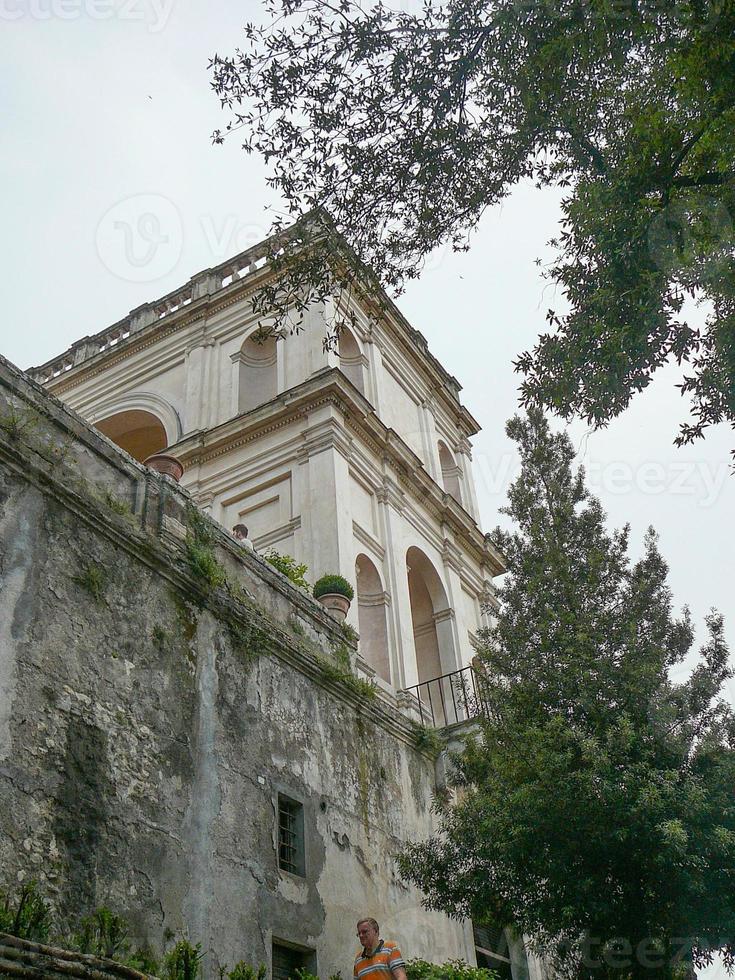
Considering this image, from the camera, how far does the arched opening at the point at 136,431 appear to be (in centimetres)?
2346

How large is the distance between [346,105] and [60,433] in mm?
4545

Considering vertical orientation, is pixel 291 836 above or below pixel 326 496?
below

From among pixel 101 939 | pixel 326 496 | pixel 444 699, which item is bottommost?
pixel 101 939

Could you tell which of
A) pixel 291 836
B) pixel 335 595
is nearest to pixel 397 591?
pixel 335 595

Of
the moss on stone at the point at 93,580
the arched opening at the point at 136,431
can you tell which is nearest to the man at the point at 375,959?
the moss on stone at the point at 93,580

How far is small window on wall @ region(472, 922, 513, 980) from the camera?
13.2 meters

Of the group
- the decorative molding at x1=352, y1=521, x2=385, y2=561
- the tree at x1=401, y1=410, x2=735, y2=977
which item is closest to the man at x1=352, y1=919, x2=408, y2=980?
the tree at x1=401, y1=410, x2=735, y2=977

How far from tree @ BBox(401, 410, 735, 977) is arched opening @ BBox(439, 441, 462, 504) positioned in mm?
12324

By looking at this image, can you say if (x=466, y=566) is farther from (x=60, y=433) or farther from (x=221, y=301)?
(x=60, y=433)

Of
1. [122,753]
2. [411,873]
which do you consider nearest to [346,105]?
[122,753]

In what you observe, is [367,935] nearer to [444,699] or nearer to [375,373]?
[444,699]

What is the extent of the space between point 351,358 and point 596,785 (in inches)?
559

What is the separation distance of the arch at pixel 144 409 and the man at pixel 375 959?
47.9 feet

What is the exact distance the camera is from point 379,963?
331 inches
